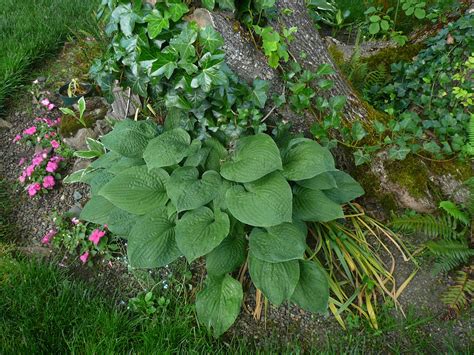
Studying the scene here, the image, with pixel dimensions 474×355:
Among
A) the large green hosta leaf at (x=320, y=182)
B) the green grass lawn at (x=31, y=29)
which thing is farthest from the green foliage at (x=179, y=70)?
the green grass lawn at (x=31, y=29)

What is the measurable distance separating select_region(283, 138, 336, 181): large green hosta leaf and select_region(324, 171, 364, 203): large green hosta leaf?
23 cm

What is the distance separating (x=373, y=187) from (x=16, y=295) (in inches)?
83.8

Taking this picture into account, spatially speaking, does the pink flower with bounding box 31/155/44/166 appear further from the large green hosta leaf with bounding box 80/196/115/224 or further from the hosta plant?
the hosta plant

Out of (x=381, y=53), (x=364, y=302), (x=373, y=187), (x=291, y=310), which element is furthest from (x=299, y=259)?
(x=381, y=53)

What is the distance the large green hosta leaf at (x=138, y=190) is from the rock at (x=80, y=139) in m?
1.09

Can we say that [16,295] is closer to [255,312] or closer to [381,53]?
[255,312]

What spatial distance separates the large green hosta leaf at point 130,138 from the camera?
7.95 feet

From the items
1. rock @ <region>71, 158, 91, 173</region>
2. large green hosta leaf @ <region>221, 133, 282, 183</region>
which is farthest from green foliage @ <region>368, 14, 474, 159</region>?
rock @ <region>71, 158, 91, 173</region>

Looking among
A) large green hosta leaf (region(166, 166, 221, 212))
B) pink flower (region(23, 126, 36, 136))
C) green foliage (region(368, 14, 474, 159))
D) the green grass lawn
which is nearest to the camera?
large green hosta leaf (region(166, 166, 221, 212))

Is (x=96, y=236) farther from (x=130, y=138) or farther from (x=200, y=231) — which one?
(x=200, y=231)

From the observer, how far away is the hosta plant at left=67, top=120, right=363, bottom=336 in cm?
213

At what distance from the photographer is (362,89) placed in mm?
3477

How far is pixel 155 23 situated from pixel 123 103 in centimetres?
103

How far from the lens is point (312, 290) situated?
2.26 metres
